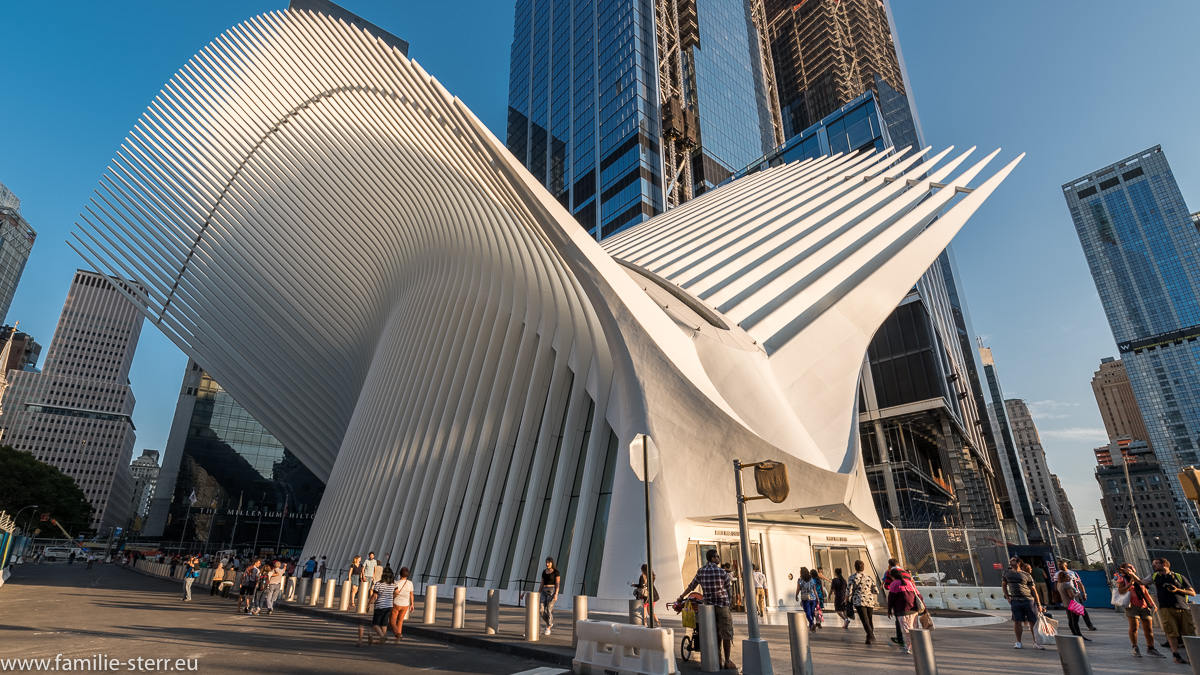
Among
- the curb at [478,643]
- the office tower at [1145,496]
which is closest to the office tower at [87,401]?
the curb at [478,643]

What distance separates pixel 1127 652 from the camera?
914 centimetres

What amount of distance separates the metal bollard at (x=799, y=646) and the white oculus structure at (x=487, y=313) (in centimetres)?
247

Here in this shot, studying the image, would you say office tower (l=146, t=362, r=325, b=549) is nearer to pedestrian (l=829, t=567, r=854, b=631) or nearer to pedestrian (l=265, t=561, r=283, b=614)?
pedestrian (l=265, t=561, r=283, b=614)

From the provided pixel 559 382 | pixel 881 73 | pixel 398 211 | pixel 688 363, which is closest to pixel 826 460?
pixel 688 363

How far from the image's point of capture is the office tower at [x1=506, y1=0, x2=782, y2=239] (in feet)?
204

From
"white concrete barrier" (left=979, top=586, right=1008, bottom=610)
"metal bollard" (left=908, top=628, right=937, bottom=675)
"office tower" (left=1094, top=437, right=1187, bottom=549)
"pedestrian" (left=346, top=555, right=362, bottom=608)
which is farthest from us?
"office tower" (left=1094, top=437, right=1187, bottom=549)

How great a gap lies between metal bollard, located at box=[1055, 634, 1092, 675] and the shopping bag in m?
4.90

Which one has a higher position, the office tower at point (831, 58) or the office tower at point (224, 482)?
the office tower at point (831, 58)

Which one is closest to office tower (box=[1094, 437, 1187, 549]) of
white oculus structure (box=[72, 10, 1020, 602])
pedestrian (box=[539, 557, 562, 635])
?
white oculus structure (box=[72, 10, 1020, 602])

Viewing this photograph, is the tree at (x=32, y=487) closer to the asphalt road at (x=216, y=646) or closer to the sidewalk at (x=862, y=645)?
the asphalt road at (x=216, y=646)

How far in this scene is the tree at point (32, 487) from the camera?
50.9 meters

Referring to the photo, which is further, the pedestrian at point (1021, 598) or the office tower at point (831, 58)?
the office tower at point (831, 58)

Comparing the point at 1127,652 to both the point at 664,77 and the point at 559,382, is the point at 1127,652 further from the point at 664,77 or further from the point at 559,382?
the point at 664,77

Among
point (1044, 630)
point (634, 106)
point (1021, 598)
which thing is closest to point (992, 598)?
point (1021, 598)
